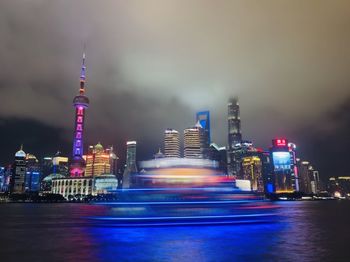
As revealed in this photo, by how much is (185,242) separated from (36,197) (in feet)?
610

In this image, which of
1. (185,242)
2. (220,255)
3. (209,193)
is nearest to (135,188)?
(209,193)

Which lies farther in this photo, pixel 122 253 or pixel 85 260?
pixel 122 253

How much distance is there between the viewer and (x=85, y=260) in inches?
543

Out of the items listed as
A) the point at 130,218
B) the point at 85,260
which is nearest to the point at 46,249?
the point at 85,260

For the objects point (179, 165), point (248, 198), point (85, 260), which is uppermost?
point (179, 165)

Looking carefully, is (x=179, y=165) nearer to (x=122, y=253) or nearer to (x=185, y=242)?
(x=185, y=242)

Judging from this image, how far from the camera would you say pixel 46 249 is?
1698 centimetres

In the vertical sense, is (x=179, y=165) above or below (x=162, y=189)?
above

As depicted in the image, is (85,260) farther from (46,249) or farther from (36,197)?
(36,197)

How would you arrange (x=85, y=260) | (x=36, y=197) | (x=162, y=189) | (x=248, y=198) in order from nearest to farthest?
(x=85, y=260), (x=162, y=189), (x=248, y=198), (x=36, y=197)

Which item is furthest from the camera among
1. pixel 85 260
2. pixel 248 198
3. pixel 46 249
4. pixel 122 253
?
pixel 248 198

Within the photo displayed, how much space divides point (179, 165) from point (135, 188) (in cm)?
407

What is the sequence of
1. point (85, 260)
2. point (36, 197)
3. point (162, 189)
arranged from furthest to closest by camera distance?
point (36, 197)
point (162, 189)
point (85, 260)

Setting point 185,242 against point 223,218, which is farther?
point 223,218
